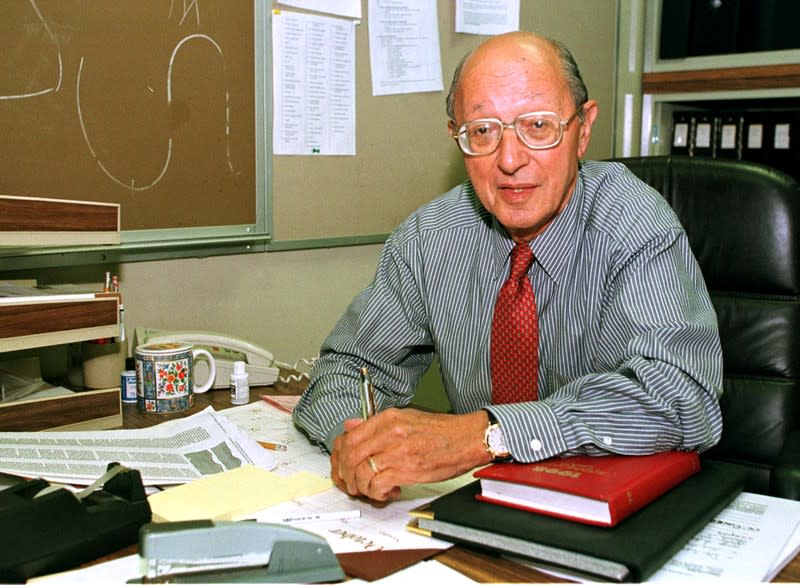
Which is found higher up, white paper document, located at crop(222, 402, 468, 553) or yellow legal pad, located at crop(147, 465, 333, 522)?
yellow legal pad, located at crop(147, 465, 333, 522)

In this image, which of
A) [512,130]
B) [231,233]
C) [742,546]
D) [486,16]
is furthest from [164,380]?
[486,16]

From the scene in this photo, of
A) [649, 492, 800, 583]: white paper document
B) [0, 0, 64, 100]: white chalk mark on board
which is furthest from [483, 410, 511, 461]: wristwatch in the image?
[0, 0, 64, 100]: white chalk mark on board

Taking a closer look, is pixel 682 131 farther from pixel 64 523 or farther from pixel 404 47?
pixel 64 523

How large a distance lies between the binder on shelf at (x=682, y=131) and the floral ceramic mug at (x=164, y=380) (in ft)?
6.03

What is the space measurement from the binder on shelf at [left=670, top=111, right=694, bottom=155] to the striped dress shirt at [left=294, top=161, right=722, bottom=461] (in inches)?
51.6

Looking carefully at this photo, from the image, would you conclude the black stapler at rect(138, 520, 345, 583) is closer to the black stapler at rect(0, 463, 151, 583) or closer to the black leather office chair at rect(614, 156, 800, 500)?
the black stapler at rect(0, 463, 151, 583)

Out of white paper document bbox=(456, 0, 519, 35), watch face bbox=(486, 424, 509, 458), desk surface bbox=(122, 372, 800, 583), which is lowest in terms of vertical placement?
desk surface bbox=(122, 372, 800, 583)

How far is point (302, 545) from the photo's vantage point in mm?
849

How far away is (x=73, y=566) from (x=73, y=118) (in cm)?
97

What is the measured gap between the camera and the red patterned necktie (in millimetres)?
1434

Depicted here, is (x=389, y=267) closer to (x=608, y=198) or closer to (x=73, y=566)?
(x=608, y=198)

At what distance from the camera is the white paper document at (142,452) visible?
1134 mm

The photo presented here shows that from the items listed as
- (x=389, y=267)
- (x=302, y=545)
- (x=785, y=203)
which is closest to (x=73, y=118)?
(x=389, y=267)

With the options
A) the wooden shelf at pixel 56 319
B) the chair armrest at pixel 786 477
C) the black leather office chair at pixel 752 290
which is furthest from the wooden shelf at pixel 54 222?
the chair armrest at pixel 786 477
